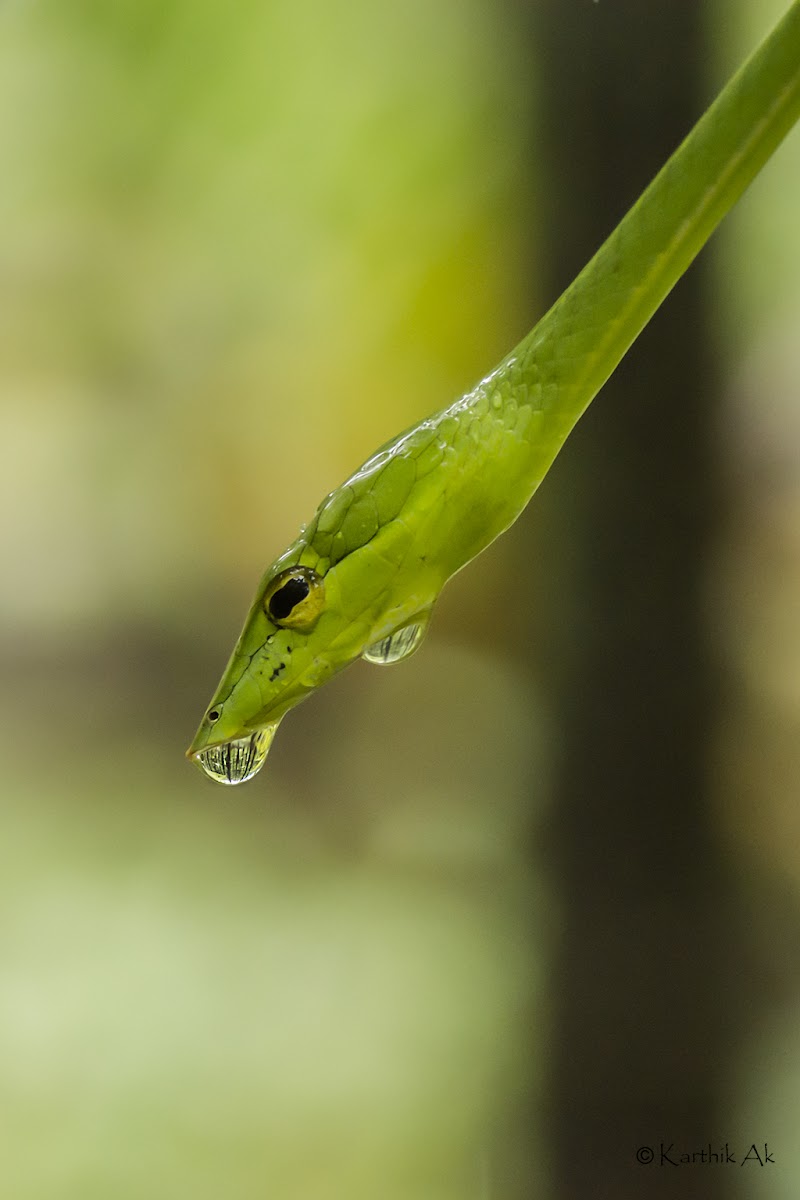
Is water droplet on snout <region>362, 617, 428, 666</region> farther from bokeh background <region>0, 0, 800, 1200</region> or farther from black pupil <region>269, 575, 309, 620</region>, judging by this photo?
bokeh background <region>0, 0, 800, 1200</region>

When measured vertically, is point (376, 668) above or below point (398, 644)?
above

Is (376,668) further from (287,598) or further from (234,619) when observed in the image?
(287,598)

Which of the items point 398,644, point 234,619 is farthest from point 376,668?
point 398,644

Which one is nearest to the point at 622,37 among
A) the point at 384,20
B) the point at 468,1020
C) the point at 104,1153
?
the point at 384,20

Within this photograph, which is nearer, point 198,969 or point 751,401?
point 751,401

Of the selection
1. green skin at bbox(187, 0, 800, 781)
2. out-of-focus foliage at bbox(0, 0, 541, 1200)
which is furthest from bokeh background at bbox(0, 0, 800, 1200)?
green skin at bbox(187, 0, 800, 781)

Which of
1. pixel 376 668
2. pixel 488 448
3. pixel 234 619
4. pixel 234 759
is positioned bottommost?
pixel 234 759

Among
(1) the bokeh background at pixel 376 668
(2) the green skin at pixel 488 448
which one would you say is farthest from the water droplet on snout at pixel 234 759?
(1) the bokeh background at pixel 376 668

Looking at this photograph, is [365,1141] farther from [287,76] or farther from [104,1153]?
[287,76]
